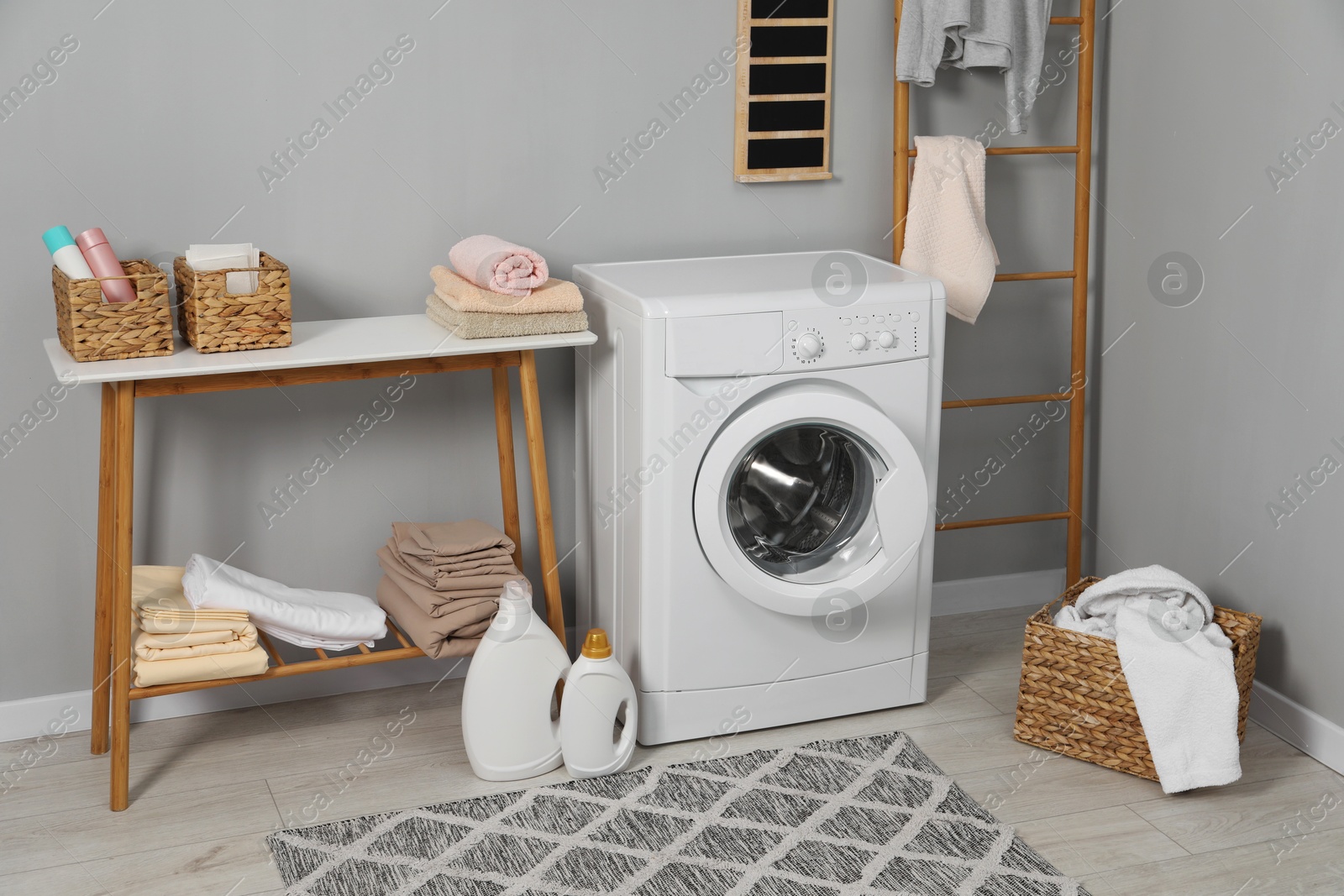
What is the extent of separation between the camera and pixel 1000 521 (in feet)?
9.43

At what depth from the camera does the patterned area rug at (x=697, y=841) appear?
1.89 meters

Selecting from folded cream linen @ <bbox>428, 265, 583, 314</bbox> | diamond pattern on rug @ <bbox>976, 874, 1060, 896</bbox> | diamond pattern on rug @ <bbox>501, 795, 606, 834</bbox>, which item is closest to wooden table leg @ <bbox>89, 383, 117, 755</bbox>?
folded cream linen @ <bbox>428, 265, 583, 314</bbox>

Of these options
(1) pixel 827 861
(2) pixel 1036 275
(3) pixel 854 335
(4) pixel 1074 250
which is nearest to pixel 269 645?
(1) pixel 827 861

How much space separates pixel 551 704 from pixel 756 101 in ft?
4.35

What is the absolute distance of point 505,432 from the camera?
2451 millimetres

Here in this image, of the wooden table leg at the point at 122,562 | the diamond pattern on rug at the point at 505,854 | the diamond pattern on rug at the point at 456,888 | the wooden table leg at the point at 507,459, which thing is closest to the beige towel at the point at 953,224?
the wooden table leg at the point at 507,459

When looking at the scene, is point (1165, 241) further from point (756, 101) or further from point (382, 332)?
point (382, 332)

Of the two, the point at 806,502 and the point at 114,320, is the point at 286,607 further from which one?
the point at 806,502

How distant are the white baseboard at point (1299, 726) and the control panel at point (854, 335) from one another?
3.25ft

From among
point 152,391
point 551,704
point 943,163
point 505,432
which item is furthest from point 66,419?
point 943,163

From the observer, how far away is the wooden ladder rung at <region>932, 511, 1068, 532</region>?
2.83 meters

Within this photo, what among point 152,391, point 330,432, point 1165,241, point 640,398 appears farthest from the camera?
point 1165,241

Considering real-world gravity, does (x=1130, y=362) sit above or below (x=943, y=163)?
below

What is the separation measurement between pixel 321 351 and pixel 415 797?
80cm
